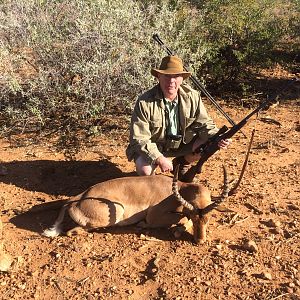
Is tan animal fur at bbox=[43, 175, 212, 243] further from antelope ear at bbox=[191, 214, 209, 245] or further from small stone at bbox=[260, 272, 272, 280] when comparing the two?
small stone at bbox=[260, 272, 272, 280]

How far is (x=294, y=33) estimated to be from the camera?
11414 millimetres

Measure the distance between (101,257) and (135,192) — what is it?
902 mm

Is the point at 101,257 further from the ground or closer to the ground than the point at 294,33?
closer to the ground

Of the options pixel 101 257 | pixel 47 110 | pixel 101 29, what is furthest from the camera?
pixel 47 110

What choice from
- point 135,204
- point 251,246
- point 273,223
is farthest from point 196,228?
point 273,223

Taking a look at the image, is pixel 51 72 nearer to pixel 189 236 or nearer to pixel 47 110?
pixel 47 110

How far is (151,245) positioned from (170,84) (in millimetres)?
1949

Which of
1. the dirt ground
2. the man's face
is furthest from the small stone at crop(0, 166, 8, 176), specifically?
the man's face

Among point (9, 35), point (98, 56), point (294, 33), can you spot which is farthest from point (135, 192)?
point (294, 33)

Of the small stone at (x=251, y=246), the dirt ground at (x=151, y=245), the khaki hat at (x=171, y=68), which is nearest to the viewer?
the dirt ground at (x=151, y=245)

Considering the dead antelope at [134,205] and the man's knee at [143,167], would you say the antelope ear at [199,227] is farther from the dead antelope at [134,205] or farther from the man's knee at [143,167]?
the man's knee at [143,167]

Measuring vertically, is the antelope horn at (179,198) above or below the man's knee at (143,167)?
above

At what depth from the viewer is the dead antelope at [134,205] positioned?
5184mm

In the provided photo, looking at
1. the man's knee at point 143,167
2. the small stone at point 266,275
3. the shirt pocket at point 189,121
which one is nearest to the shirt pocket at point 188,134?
the shirt pocket at point 189,121
